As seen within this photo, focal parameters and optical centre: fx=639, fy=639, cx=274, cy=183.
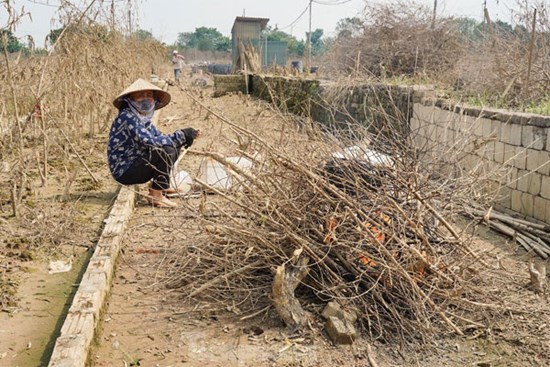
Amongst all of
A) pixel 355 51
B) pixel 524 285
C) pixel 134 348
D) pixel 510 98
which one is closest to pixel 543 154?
pixel 524 285

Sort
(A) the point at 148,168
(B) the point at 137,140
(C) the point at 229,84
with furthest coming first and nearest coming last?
(C) the point at 229,84 → (A) the point at 148,168 → (B) the point at 137,140

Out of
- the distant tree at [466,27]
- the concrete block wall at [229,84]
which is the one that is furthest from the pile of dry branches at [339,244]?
the concrete block wall at [229,84]

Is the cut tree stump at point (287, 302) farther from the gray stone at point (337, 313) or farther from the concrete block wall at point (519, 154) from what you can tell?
the concrete block wall at point (519, 154)

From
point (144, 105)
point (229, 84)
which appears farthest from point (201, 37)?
point (144, 105)

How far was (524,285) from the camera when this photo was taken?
4.62 metres

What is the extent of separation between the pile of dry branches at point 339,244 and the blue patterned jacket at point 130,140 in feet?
6.21

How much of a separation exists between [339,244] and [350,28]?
44.8 feet

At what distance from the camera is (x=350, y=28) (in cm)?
1675

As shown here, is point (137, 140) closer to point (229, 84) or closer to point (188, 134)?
point (188, 134)

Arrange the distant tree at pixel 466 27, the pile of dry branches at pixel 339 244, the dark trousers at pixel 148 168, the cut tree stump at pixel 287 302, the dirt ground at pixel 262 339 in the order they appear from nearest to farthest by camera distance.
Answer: the dirt ground at pixel 262 339, the cut tree stump at pixel 287 302, the pile of dry branches at pixel 339 244, the dark trousers at pixel 148 168, the distant tree at pixel 466 27

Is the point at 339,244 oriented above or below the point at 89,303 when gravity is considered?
above

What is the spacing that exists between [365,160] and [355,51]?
11.5m

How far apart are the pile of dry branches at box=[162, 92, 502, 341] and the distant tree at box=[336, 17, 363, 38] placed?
11.9 meters

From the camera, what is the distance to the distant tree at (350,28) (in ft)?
51.9
